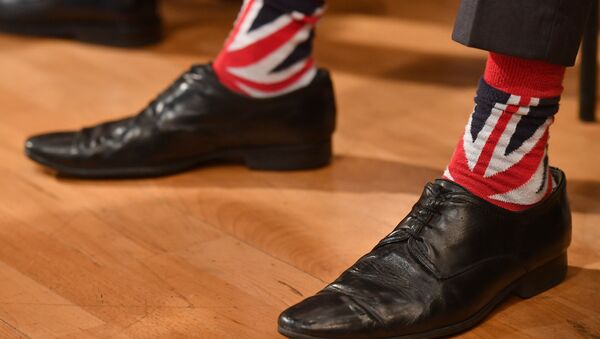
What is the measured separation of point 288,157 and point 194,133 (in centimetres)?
14

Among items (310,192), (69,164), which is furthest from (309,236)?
(69,164)

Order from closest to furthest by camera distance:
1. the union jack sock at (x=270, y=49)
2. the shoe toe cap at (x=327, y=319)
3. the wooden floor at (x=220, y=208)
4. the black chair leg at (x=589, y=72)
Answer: the shoe toe cap at (x=327, y=319)
the wooden floor at (x=220, y=208)
the union jack sock at (x=270, y=49)
the black chair leg at (x=589, y=72)

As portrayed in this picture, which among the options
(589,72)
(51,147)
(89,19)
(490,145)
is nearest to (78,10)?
(89,19)

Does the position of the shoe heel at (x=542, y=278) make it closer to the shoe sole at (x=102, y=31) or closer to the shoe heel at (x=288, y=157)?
the shoe heel at (x=288, y=157)

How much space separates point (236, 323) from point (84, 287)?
187 mm

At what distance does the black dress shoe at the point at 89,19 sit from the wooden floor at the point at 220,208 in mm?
36

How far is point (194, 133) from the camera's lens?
1.33 meters

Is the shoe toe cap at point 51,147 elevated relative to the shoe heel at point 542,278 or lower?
lower

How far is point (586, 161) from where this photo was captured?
1394 millimetres

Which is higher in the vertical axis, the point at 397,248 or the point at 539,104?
the point at 539,104

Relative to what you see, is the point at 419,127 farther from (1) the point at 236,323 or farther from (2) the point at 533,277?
(1) the point at 236,323

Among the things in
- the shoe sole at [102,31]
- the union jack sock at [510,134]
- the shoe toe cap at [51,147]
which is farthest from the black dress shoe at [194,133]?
the shoe sole at [102,31]

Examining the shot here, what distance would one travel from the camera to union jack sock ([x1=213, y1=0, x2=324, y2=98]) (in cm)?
130

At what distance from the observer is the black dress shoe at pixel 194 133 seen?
1.33 meters
